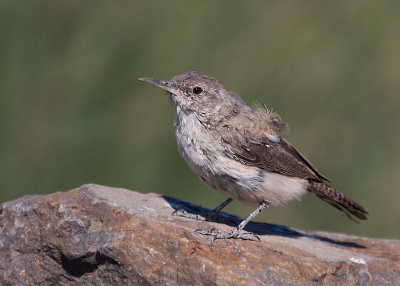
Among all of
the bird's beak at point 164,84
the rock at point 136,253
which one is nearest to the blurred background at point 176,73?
the bird's beak at point 164,84

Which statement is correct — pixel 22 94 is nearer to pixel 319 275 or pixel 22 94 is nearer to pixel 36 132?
pixel 36 132

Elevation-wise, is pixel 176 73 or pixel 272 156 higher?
pixel 176 73

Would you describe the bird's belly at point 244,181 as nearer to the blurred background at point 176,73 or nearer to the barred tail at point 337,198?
the barred tail at point 337,198

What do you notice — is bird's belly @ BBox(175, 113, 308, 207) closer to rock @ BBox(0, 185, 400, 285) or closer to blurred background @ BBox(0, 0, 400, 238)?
rock @ BBox(0, 185, 400, 285)

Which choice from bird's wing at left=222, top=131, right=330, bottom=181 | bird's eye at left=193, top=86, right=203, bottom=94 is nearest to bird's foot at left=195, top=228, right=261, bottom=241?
bird's wing at left=222, top=131, right=330, bottom=181

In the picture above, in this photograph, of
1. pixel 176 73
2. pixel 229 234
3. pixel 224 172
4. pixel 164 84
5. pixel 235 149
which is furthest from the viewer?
pixel 176 73

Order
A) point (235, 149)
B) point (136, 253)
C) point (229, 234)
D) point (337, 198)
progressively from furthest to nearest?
point (337, 198)
point (235, 149)
point (229, 234)
point (136, 253)

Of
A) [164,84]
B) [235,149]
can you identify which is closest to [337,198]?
[235,149]

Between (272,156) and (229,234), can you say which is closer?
(229,234)

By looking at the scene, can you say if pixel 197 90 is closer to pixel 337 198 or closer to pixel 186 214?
pixel 186 214
